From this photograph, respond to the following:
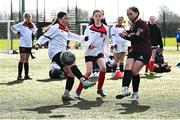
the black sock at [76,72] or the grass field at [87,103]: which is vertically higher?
the black sock at [76,72]

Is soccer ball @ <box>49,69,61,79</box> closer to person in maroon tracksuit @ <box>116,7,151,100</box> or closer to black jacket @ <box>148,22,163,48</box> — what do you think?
black jacket @ <box>148,22,163,48</box>

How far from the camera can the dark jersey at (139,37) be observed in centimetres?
1007

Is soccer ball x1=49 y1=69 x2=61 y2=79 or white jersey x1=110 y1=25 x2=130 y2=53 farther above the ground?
white jersey x1=110 y1=25 x2=130 y2=53

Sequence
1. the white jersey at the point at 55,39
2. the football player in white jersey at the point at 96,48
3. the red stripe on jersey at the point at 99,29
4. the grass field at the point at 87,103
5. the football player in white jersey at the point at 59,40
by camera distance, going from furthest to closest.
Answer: the red stripe on jersey at the point at 99,29 → the football player in white jersey at the point at 96,48 → the white jersey at the point at 55,39 → the football player in white jersey at the point at 59,40 → the grass field at the point at 87,103

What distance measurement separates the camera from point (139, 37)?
1006 centimetres

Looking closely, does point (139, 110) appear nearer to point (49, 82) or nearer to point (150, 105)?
point (150, 105)

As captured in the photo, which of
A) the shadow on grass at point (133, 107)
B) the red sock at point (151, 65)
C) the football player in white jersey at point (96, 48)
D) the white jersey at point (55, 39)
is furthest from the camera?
the red sock at point (151, 65)

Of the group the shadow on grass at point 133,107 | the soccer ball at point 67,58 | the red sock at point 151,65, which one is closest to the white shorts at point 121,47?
the red sock at point 151,65

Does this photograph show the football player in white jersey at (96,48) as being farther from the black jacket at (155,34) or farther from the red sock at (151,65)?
the red sock at (151,65)

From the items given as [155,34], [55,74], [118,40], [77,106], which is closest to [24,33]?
[55,74]

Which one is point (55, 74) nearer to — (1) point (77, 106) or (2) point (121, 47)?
(2) point (121, 47)

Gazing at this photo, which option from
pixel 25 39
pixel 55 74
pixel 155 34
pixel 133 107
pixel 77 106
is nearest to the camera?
pixel 133 107

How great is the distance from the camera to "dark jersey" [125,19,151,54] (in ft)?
33.0

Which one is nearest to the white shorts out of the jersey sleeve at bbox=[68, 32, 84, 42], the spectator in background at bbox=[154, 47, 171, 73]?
the spectator in background at bbox=[154, 47, 171, 73]
